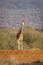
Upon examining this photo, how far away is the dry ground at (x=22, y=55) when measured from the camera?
703 cm

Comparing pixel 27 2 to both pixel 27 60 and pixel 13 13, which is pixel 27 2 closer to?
pixel 13 13

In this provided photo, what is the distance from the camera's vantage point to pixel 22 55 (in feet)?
23.2

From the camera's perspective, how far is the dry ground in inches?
277

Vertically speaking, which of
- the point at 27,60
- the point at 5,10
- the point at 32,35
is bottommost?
the point at 27,60

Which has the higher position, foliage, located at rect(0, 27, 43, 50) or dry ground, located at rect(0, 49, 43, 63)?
foliage, located at rect(0, 27, 43, 50)

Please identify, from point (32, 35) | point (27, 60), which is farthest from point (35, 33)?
point (27, 60)

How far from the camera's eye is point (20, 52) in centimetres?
709

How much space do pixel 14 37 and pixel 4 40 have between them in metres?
0.21

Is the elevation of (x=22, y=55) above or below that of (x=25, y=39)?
below

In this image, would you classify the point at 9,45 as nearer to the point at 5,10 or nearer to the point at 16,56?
the point at 16,56

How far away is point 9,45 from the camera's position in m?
7.10

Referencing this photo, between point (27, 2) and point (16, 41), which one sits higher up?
point (27, 2)

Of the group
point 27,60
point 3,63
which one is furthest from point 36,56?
point 3,63

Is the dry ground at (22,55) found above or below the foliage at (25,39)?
below
